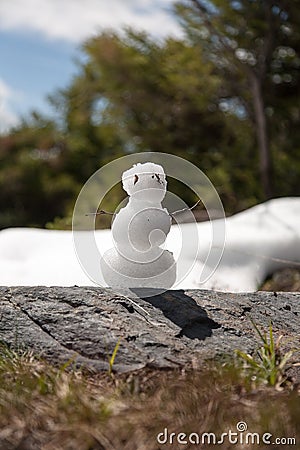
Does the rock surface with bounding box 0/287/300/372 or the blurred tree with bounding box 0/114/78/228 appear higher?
the blurred tree with bounding box 0/114/78/228

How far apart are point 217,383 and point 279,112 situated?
177 inches

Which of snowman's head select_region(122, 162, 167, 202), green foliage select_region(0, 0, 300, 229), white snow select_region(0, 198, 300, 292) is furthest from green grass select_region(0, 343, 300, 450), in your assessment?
green foliage select_region(0, 0, 300, 229)

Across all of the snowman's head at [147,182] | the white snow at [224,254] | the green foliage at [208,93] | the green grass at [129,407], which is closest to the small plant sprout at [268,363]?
the green grass at [129,407]

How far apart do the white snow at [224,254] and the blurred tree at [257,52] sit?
6.26 ft

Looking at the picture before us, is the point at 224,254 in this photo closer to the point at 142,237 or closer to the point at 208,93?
the point at 142,237

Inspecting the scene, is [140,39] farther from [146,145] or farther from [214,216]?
[214,216]

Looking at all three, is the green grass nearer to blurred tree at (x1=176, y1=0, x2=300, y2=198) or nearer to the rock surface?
the rock surface

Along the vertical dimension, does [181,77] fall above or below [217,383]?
above

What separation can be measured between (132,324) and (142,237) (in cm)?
24

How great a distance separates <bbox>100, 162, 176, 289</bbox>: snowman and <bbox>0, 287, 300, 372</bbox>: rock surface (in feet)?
0.21

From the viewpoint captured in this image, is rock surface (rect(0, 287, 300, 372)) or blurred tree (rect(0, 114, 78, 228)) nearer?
rock surface (rect(0, 287, 300, 372))

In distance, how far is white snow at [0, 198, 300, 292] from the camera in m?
2.59

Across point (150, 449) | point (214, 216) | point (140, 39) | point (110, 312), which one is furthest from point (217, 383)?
point (140, 39)

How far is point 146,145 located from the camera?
588 cm
